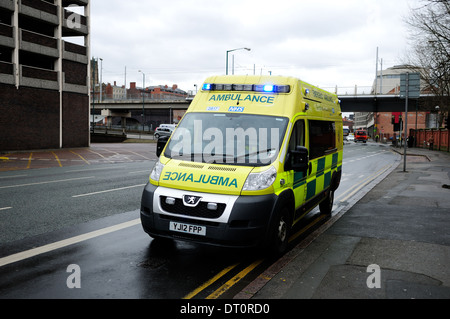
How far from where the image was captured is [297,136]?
6125mm

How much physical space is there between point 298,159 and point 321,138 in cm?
214

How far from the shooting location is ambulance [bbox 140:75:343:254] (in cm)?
499

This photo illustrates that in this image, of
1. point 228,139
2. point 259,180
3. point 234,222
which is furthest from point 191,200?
point 228,139

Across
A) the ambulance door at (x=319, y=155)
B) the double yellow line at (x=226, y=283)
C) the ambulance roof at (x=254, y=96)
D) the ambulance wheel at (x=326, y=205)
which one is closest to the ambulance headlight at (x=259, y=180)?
the double yellow line at (x=226, y=283)

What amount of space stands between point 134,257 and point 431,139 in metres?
45.5

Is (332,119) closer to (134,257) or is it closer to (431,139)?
(134,257)

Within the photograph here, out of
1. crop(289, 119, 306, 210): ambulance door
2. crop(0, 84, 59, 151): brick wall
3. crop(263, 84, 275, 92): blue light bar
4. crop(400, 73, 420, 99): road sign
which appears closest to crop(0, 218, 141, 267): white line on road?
crop(289, 119, 306, 210): ambulance door

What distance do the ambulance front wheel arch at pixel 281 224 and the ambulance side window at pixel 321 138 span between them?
4.54ft

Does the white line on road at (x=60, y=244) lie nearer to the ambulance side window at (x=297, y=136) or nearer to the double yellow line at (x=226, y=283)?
the double yellow line at (x=226, y=283)

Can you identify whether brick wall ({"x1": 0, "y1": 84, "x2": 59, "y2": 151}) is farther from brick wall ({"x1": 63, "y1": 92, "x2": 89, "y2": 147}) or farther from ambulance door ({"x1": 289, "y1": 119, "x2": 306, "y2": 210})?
ambulance door ({"x1": 289, "y1": 119, "x2": 306, "y2": 210})

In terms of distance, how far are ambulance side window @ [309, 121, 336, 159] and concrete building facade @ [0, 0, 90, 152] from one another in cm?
2637

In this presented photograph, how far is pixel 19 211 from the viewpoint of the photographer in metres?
8.21

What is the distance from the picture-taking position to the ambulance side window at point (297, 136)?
232 inches
